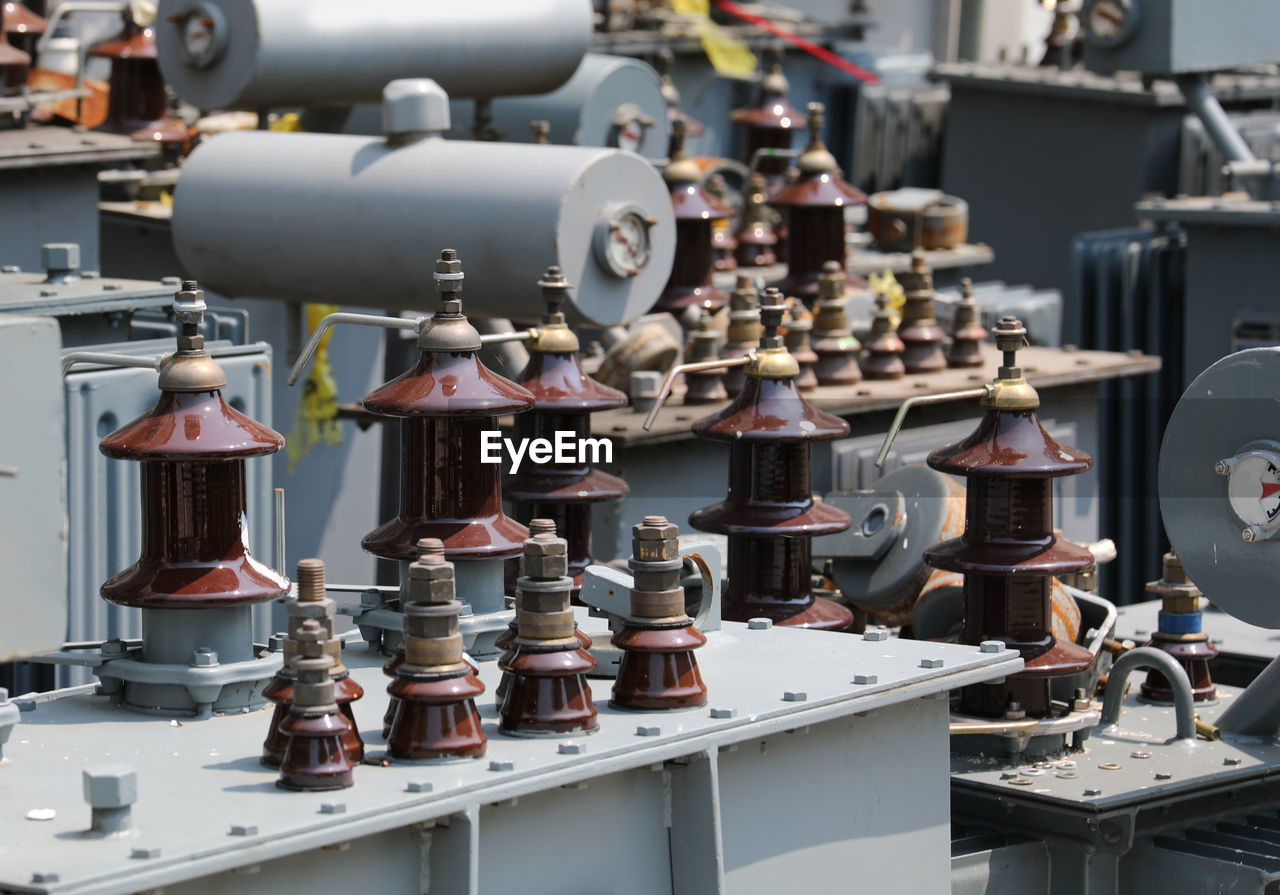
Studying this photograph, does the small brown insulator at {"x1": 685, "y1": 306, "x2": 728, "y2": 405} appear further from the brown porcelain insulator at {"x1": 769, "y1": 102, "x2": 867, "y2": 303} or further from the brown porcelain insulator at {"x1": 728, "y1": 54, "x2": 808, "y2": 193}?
the brown porcelain insulator at {"x1": 728, "y1": 54, "x2": 808, "y2": 193}

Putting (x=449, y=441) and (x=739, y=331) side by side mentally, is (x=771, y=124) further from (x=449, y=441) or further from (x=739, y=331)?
(x=449, y=441)

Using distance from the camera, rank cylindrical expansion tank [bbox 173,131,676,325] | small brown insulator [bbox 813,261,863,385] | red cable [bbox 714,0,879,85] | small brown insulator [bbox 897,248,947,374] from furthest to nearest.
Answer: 1. red cable [bbox 714,0,879,85]
2. small brown insulator [bbox 897,248,947,374]
3. small brown insulator [bbox 813,261,863,385]
4. cylindrical expansion tank [bbox 173,131,676,325]

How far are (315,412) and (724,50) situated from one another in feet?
21.4

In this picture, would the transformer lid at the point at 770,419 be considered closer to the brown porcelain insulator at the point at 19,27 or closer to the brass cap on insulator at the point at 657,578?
the brass cap on insulator at the point at 657,578

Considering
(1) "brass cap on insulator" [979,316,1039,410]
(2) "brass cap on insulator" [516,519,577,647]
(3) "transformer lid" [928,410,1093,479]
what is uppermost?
(1) "brass cap on insulator" [979,316,1039,410]

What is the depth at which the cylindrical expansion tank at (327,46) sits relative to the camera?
6418 mm

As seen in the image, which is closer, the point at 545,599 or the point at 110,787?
the point at 110,787

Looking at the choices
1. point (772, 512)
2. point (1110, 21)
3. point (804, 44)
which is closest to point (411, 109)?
point (772, 512)

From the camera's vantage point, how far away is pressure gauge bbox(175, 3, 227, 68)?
645 centimetres

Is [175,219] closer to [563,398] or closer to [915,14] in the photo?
[563,398]

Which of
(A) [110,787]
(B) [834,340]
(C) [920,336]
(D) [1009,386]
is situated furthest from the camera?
(C) [920,336]

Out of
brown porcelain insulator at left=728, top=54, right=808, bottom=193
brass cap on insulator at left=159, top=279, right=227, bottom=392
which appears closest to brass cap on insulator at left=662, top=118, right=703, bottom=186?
brown porcelain insulator at left=728, top=54, right=808, bottom=193

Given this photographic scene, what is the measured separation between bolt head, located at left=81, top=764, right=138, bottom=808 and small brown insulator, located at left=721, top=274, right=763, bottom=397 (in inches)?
139

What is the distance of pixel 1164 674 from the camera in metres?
4.78
